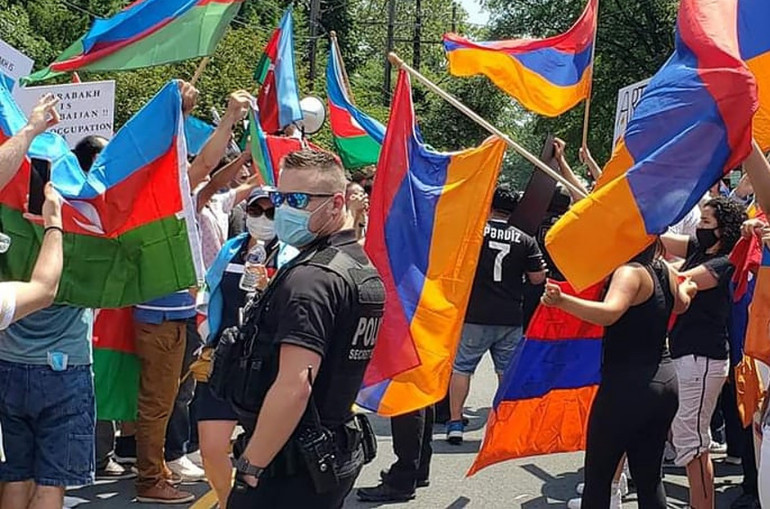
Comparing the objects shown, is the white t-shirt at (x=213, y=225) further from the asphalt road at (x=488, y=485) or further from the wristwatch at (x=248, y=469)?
the wristwatch at (x=248, y=469)

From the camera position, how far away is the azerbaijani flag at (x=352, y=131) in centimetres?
830

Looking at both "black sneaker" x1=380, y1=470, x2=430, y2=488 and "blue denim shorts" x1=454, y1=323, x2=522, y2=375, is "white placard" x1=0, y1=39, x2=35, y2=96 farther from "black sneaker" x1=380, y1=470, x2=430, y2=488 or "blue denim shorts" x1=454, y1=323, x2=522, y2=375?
"blue denim shorts" x1=454, y1=323, x2=522, y2=375

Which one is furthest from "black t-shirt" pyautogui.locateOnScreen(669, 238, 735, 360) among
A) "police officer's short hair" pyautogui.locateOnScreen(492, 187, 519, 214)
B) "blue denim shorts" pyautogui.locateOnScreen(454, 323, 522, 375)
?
"blue denim shorts" pyautogui.locateOnScreen(454, 323, 522, 375)

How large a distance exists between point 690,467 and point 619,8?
1048 inches

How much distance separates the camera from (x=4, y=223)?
431 cm

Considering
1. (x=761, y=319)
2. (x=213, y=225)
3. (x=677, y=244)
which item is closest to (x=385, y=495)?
(x=213, y=225)

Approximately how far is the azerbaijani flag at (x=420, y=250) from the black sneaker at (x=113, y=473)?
7.25ft

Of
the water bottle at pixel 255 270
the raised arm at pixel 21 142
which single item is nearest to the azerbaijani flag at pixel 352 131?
the water bottle at pixel 255 270

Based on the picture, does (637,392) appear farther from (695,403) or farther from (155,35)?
(155,35)

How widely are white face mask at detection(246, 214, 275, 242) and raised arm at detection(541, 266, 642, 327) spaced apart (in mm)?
1554

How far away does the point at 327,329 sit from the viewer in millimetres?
3254

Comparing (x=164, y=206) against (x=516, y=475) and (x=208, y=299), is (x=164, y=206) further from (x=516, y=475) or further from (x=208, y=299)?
(x=516, y=475)

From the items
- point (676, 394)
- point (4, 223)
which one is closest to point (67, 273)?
point (4, 223)

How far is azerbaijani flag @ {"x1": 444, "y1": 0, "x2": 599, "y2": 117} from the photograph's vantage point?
674 cm
